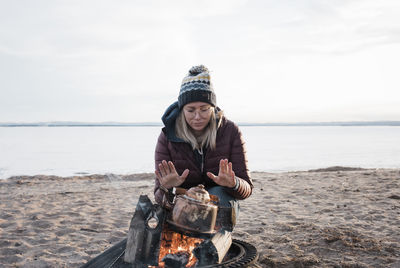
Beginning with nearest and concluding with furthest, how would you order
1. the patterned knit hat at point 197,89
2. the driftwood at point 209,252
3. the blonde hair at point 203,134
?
the driftwood at point 209,252
the patterned knit hat at point 197,89
the blonde hair at point 203,134

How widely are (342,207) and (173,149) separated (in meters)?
4.02

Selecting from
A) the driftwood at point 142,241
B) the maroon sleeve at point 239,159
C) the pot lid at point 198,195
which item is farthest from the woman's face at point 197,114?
the driftwood at point 142,241

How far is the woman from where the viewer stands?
10.3 ft

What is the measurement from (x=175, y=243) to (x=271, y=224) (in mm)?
2852

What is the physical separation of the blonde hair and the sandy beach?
4.80 feet

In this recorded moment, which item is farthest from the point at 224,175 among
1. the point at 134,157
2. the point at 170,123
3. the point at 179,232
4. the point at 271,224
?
the point at 134,157

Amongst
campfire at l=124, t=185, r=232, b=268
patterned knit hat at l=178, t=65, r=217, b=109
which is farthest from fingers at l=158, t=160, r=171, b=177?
patterned knit hat at l=178, t=65, r=217, b=109

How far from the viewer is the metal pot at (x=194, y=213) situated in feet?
8.12

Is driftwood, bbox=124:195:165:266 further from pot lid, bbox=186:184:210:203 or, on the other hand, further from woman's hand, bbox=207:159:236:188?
woman's hand, bbox=207:159:236:188

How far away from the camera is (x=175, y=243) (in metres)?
2.66

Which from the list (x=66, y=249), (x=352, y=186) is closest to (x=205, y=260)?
(x=66, y=249)

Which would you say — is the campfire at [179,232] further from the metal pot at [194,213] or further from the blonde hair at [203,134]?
the blonde hair at [203,134]

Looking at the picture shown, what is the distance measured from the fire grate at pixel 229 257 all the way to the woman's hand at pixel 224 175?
58 centimetres

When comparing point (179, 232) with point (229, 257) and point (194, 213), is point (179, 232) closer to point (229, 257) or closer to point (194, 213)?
point (194, 213)
